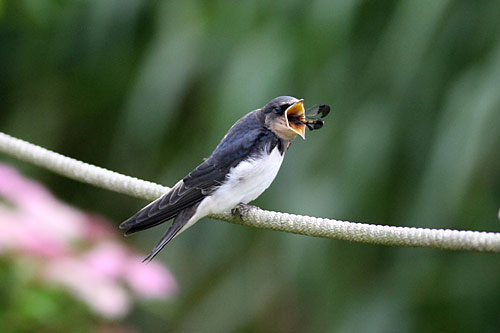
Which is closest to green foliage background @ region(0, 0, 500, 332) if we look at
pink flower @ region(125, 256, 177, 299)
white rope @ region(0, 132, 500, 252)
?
pink flower @ region(125, 256, 177, 299)

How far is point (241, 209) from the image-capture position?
1384mm

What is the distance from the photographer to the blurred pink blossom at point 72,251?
60.8 inches

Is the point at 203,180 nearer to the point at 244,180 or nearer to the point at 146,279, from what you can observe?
the point at 244,180

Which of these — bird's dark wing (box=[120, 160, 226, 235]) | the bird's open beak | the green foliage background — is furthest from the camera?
the green foliage background

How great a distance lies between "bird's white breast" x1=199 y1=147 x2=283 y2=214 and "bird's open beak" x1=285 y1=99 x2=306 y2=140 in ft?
0.30

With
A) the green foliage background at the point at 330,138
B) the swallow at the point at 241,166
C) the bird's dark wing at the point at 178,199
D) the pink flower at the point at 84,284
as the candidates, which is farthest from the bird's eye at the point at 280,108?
the green foliage background at the point at 330,138

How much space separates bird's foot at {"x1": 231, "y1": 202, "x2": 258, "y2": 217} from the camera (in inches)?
53.2

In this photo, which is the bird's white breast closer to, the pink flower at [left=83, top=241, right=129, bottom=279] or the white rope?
the white rope

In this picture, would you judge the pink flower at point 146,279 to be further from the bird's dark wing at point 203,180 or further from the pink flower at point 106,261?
the bird's dark wing at point 203,180

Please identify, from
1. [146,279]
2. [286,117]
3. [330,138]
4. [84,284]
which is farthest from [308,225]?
[330,138]

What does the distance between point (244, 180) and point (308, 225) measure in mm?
351

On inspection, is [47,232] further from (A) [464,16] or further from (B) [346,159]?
(A) [464,16]

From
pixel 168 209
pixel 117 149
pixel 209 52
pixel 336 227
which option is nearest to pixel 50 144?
pixel 117 149

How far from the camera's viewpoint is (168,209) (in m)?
1.27
